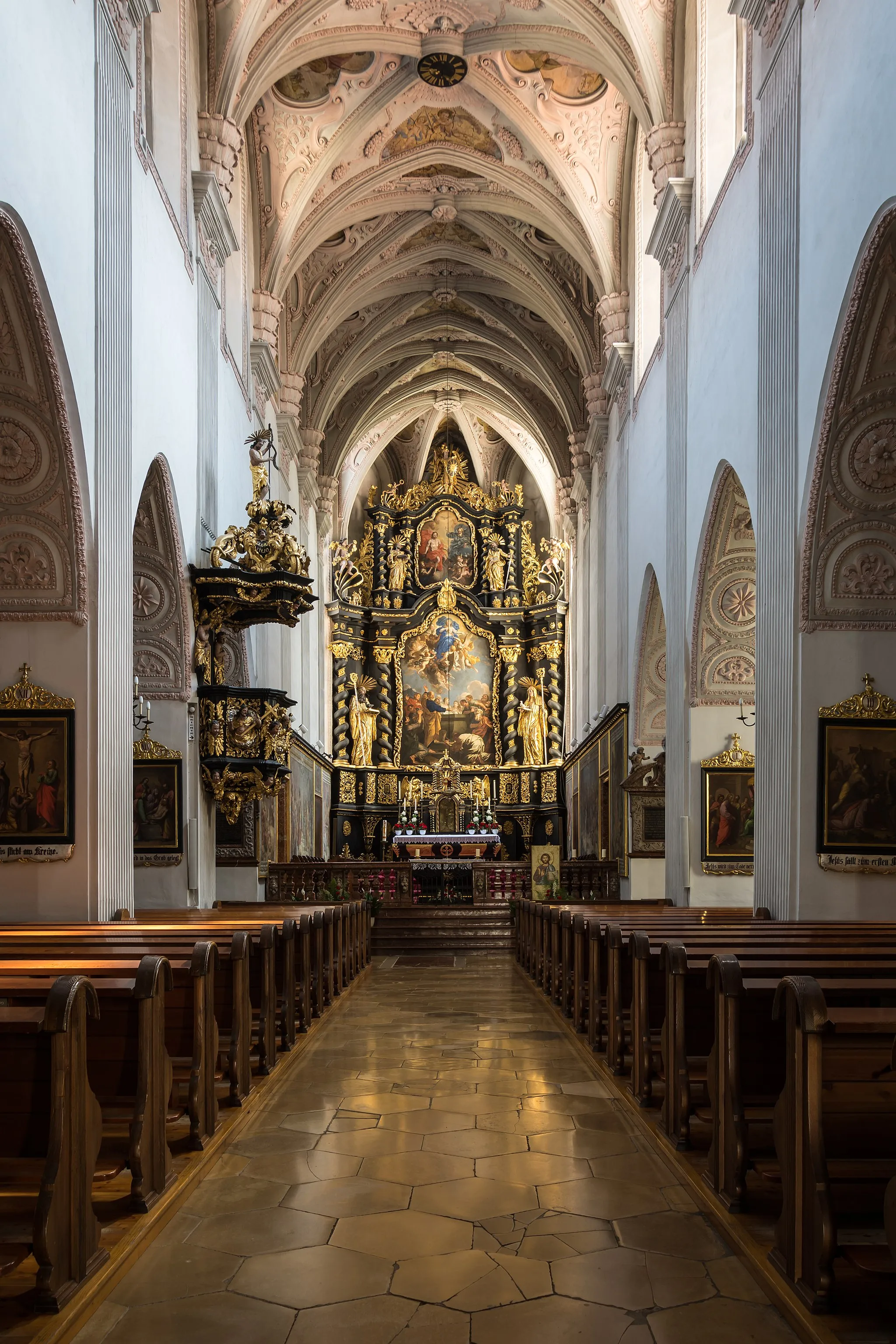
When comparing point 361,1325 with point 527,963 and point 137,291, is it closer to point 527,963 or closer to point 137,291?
point 137,291

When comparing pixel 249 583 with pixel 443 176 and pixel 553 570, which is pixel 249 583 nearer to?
pixel 443 176

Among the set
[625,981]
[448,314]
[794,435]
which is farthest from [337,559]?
[625,981]

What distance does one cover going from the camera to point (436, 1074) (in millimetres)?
7133

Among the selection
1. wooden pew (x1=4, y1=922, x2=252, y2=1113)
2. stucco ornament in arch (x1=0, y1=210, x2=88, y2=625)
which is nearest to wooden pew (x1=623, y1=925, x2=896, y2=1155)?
wooden pew (x1=4, y1=922, x2=252, y2=1113)

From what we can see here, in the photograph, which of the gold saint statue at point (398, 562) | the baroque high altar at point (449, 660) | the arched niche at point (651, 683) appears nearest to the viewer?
the arched niche at point (651, 683)

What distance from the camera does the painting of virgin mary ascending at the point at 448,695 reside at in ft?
102

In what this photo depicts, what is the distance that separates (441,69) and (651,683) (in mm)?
9007

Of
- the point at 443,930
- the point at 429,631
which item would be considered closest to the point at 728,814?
the point at 443,930

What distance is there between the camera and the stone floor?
136 inches

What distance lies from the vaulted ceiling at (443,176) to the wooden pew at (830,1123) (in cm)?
1276

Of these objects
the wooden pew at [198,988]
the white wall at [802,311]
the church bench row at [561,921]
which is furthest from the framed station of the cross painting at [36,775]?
the white wall at [802,311]

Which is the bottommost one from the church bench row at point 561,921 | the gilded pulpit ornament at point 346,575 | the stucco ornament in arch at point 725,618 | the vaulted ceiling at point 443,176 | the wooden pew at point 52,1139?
the church bench row at point 561,921

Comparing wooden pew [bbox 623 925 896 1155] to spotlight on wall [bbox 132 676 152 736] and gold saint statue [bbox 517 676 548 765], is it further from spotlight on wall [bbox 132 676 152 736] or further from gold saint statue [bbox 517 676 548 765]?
gold saint statue [bbox 517 676 548 765]

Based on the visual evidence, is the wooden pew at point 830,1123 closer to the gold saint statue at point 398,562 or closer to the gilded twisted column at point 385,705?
the gilded twisted column at point 385,705
